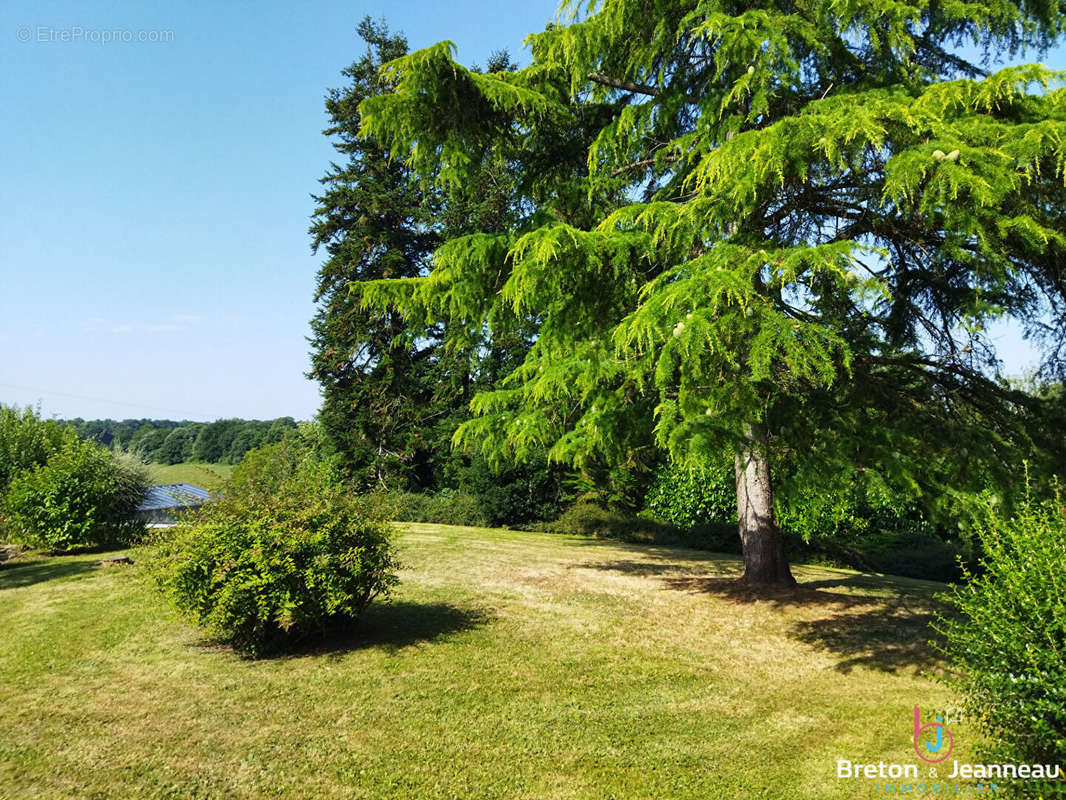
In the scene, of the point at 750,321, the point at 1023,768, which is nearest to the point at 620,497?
the point at 750,321

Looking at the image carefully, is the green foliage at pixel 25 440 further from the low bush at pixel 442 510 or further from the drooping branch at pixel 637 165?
the drooping branch at pixel 637 165

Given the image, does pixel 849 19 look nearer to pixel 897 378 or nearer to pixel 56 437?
pixel 897 378

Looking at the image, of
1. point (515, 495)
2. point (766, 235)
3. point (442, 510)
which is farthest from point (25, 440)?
point (766, 235)

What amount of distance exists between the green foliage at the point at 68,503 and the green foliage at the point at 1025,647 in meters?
15.3

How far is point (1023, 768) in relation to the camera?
352 centimetres

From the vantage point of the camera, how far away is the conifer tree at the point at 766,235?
5.31 metres

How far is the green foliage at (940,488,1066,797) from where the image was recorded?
3.36m

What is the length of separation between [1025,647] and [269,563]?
19.1 ft

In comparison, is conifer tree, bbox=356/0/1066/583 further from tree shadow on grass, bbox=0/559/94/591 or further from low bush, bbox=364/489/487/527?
low bush, bbox=364/489/487/527

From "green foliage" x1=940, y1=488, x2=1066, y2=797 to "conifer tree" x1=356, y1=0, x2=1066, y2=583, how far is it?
173 centimetres

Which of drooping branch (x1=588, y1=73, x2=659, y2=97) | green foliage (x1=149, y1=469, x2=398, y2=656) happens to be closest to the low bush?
green foliage (x1=149, y1=469, x2=398, y2=656)

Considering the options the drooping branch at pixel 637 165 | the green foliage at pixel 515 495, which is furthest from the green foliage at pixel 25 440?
the drooping branch at pixel 637 165

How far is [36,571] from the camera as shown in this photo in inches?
471

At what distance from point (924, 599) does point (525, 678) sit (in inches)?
264
